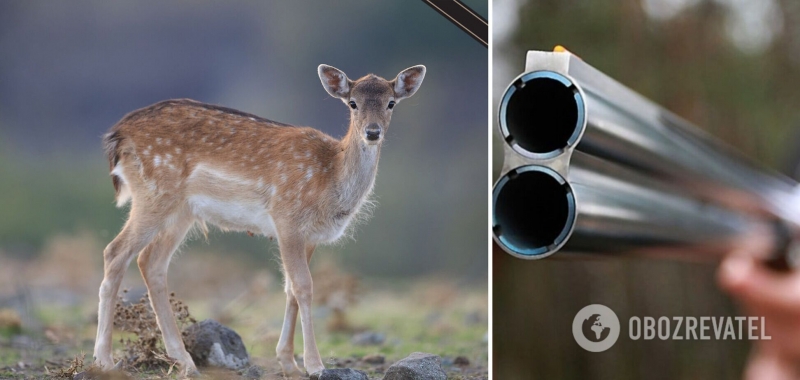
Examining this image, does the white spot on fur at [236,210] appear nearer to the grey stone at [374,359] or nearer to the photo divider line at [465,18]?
the grey stone at [374,359]

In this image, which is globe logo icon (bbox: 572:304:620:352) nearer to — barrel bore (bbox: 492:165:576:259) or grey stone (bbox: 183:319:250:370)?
grey stone (bbox: 183:319:250:370)

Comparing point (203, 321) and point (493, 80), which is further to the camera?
point (493, 80)

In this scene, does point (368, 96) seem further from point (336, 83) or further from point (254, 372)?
point (254, 372)

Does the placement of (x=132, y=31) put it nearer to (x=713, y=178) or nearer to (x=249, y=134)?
(x=249, y=134)

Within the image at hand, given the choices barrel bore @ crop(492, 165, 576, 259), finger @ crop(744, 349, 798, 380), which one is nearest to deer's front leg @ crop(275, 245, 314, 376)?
barrel bore @ crop(492, 165, 576, 259)

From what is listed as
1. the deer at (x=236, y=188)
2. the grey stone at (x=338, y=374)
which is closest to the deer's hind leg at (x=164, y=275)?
the deer at (x=236, y=188)

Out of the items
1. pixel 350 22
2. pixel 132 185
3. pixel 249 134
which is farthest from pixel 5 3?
pixel 350 22
